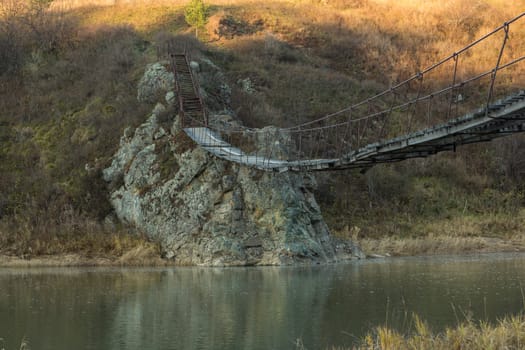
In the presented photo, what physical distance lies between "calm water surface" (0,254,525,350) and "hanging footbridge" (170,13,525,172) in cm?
414

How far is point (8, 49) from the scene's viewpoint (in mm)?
47250

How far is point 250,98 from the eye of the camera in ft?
140

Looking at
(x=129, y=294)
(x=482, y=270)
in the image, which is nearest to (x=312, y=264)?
(x=482, y=270)

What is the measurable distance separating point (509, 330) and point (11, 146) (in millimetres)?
34357

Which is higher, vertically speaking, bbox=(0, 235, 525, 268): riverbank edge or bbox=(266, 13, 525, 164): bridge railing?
bbox=(266, 13, 525, 164): bridge railing

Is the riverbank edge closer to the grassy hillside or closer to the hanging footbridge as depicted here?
the grassy hillside

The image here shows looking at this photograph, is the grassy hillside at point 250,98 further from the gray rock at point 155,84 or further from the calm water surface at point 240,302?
the calm water surface at point 240,302

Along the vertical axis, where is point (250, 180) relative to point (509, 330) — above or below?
above

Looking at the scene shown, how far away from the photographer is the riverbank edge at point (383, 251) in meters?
30.5

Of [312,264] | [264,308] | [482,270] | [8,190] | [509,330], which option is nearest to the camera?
[509,330]

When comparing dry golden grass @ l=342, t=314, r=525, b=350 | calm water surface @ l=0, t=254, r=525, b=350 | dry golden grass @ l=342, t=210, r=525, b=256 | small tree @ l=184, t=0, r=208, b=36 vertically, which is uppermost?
small tree @ l=184, t=0, r=208, b=36

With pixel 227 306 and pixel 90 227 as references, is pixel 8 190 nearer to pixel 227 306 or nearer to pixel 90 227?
pixel 90 227

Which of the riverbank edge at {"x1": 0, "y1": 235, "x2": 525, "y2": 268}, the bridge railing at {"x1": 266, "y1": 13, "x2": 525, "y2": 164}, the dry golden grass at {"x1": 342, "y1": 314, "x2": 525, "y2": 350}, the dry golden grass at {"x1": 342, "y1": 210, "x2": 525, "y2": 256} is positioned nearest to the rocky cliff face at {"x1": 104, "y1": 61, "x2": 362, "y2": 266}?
the riverbank edge at {"x1": 0, "y1": 235, "x2": 525, "y2": 268}

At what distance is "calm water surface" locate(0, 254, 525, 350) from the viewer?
15.6m
